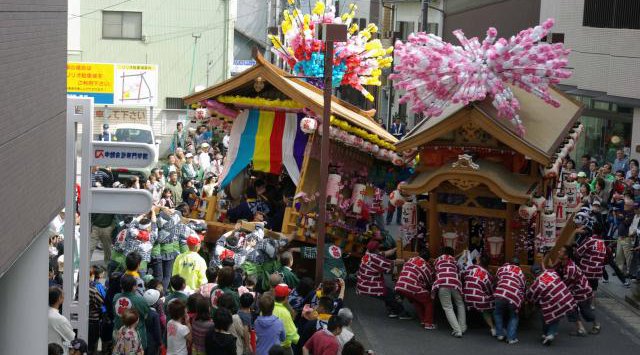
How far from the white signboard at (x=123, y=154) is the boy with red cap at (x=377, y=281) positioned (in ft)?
18.1

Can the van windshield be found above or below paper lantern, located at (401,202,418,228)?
below

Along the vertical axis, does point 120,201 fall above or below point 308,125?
below

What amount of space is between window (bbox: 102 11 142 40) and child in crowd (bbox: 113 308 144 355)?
30322 mm

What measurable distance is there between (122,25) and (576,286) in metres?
28.0

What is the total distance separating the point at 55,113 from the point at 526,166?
879cm

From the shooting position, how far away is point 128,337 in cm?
1038

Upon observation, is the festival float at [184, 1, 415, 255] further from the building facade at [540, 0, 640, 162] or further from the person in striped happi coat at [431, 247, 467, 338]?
the building facade at [540, 0, 640, 162]

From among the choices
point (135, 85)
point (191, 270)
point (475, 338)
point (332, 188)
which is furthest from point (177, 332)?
point (135, 85)

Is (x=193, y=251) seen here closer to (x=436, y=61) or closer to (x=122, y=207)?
(x=122, y=207)

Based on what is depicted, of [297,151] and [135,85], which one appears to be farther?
[135,85]

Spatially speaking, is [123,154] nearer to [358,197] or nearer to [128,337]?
[128,337]

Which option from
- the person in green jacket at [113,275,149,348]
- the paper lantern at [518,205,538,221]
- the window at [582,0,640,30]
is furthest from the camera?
the window at [582,0,640,30]

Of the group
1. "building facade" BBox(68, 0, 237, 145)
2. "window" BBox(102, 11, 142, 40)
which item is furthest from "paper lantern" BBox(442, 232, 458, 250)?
"window" BBox(102, 11, 142, 40)

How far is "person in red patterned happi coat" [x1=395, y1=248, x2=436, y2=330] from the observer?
48.6 feet
